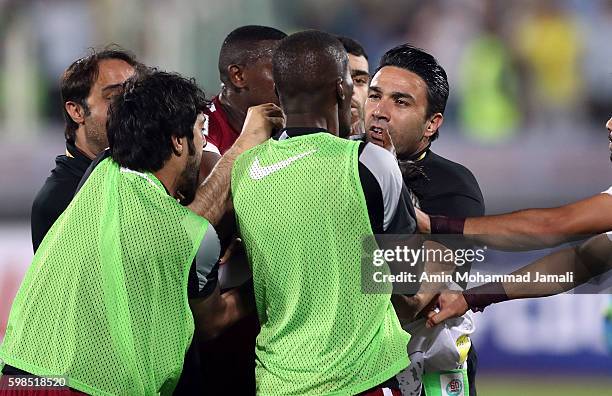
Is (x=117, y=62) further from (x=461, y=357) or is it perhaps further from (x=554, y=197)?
(x=554, y=197)

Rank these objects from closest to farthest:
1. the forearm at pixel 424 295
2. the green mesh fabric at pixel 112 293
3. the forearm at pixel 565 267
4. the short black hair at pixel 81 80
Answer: the green mesh fabric at pixel 112 293 → the forearm at pixel 424 295 → the forearm at pixel 565 267 → the short black hair at pixel 81 80

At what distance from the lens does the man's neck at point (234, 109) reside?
4.58 meters

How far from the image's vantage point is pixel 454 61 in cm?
994

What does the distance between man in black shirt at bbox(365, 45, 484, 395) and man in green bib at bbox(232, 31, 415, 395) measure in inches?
31.9

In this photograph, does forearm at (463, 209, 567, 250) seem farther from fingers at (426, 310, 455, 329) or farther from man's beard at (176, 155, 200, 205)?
man's beard at (176, 155, 200, 205)

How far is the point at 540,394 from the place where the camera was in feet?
25.8

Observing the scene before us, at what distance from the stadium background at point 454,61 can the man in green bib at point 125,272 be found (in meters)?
5.79

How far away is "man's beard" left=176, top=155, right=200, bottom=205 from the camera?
3566 millimetres

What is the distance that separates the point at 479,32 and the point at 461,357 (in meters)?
6.16

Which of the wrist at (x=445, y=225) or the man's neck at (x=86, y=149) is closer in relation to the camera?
the wrist at (x=445, y=225)

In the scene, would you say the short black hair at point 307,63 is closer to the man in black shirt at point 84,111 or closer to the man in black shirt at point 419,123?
the man in black shirt at point 419,123

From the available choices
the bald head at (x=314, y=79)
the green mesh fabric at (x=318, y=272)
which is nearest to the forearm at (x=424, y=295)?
the green mesh fabric at (x=318, y=272)

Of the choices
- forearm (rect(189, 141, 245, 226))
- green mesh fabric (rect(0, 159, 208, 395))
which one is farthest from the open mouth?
green mesh fabric (rect(0, 159, 208, 395))

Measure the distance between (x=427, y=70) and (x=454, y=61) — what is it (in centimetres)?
556
